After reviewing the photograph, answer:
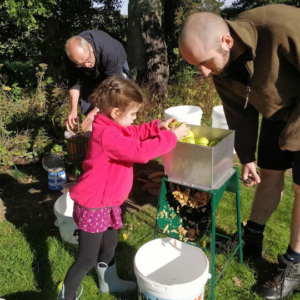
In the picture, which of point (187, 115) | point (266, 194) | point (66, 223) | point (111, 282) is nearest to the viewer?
point (111, 282)

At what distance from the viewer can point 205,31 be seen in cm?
173

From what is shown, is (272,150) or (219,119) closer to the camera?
(272,150)

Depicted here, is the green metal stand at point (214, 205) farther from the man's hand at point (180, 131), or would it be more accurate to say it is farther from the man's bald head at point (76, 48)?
the man's bald head at point (76, 48)

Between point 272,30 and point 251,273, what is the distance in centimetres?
175

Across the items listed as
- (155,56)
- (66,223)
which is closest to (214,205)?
(66,223)

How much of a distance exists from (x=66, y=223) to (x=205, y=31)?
6.13 ft

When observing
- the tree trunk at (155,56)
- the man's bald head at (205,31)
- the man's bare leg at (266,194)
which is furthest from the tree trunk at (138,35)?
the man's bald head at (205,31)

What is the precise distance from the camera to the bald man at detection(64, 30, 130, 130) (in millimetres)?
3035

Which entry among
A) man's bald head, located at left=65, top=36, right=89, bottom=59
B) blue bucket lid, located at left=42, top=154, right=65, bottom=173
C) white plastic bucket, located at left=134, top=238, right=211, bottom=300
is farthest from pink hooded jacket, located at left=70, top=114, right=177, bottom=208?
blue bucket lid, located at left=42, top=154, right=65, bottom=173

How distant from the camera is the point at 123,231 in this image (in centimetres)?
308

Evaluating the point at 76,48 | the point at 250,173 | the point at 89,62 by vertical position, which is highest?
the point at 76,48

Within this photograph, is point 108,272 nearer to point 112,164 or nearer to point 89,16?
point 112,164

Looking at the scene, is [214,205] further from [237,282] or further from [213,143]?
[237,282]

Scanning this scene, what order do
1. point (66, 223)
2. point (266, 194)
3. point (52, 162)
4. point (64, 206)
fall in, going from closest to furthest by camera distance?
point (266, 194) → point (66, 223) → point (64, 206) → point (52, 162)
